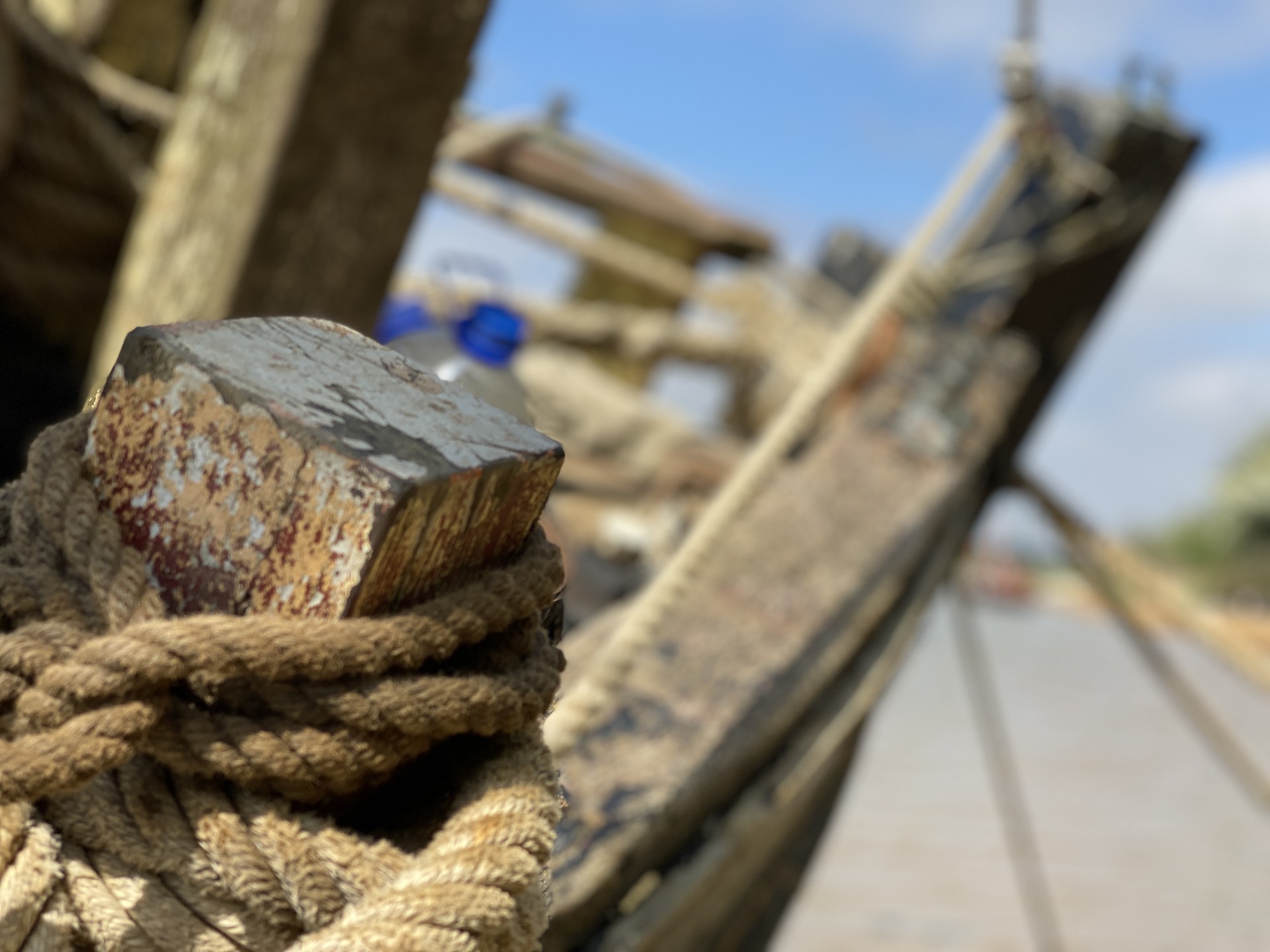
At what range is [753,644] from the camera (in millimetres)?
1940

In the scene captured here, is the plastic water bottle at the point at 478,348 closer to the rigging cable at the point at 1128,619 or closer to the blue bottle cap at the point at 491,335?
the blue bottle cap at the point at 491,335

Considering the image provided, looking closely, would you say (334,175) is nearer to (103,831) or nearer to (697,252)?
(103,831)

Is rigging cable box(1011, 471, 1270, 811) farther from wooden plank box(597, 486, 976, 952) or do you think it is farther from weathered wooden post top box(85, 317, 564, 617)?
weathered wooden post top box(85, 317, 564, 617)

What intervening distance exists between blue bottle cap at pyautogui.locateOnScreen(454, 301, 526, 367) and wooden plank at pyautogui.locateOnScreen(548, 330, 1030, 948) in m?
0.52

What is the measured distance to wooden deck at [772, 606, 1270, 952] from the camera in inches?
203

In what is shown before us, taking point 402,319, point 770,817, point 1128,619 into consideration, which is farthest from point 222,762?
point 1128,619

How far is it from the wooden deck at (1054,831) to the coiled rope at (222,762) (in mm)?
2477

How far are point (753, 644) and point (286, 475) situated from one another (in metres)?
1.38

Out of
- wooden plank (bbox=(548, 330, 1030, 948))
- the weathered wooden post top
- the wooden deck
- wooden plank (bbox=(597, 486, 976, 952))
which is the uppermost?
the weathered wooden post top

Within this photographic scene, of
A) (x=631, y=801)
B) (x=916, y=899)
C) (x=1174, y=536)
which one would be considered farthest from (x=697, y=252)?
(x=1174, y=536)

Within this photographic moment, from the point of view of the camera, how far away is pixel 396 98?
204 centimetres

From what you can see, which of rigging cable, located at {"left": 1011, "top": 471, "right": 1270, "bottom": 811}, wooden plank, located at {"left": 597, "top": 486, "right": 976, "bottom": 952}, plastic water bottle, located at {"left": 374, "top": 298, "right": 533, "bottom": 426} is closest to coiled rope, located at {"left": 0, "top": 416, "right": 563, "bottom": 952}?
wooden plank, located at {"left": 597, "top": 486, "right": 976, "bottom": 952}

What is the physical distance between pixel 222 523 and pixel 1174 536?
24.1 m

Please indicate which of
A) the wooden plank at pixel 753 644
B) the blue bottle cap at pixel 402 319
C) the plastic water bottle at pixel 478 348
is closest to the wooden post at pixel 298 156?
the plastic water bottle at pixel 478 348
